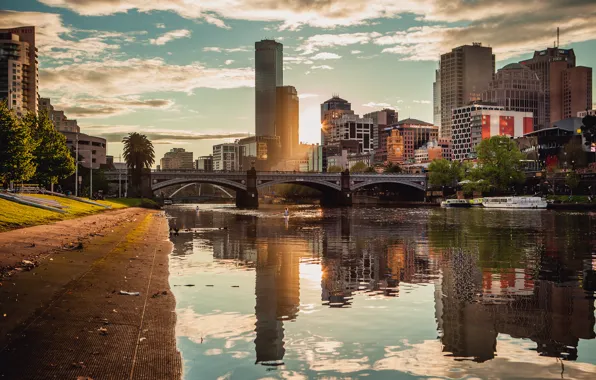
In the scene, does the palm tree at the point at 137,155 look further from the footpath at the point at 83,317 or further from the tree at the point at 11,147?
the footpath at the point at 83,317

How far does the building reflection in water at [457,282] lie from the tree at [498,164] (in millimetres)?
119948

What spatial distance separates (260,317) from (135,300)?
4.51 meters

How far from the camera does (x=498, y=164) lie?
564 ft

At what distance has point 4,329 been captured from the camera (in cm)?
1508

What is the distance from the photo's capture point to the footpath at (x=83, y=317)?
13.3 meters

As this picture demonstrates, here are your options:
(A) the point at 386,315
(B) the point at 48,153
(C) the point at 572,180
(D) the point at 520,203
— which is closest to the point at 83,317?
(A) the point at 386,315

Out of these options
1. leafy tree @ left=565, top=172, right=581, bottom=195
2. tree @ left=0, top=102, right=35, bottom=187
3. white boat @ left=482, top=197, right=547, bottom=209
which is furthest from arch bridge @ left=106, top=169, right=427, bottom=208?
tree @ left=0, top=102, right=35, bottom=187

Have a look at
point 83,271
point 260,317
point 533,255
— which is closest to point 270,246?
point 533,255

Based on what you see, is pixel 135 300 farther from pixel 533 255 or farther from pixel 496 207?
pixel 496 207

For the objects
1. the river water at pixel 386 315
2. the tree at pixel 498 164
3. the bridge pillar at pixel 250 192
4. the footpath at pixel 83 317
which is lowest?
the river water at pixel 386 315

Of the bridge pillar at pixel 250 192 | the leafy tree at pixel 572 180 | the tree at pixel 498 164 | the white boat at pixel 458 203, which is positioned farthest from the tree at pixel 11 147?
the leafy tree at pixel 572 180

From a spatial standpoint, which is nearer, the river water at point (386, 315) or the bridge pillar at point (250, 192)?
the river water at point (386, 315)

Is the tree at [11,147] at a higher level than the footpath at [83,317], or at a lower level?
higher

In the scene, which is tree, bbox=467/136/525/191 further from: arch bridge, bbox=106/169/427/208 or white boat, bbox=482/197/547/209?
arch bridge, bbox=106/169/427/208
